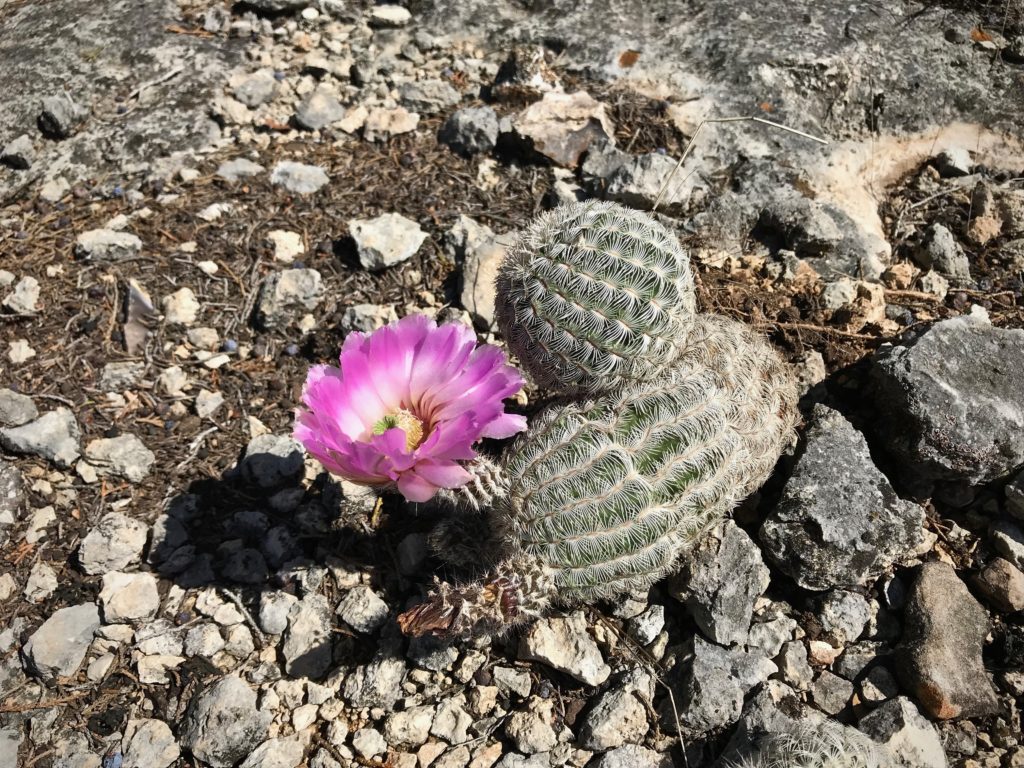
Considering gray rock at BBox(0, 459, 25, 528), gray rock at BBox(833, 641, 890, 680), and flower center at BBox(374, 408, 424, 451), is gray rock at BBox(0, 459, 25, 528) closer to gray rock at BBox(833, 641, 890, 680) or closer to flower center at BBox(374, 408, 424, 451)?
flower center at BBox(374, 408, 424, 451)

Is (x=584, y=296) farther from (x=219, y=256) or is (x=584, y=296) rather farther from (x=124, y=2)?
(x=124, y=2)

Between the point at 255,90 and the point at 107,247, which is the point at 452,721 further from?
the point at 255,90

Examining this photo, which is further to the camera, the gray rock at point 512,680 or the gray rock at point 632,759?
the gray rock at point 512,680

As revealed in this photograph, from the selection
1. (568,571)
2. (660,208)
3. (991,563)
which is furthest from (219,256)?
(991,563)

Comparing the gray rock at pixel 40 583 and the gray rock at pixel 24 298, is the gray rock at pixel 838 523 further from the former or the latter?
the gray rock at pixel 24 298

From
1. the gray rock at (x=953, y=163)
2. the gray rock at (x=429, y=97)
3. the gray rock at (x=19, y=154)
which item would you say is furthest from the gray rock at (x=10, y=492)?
the gray rock at (x=953, y=163)
